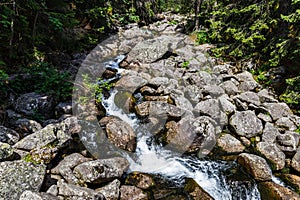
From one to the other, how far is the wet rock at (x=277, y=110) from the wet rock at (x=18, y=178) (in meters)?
6.42

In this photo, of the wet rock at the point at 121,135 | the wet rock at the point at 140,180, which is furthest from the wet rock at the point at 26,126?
the wet rock at the point at 140,180

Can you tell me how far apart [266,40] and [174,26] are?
381 inches

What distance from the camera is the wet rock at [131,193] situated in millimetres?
4176

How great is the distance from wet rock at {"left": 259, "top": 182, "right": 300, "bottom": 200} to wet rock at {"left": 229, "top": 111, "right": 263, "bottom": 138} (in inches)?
67.2

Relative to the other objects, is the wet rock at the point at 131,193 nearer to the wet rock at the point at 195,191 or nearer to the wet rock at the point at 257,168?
the wet rock at the point at 195,191

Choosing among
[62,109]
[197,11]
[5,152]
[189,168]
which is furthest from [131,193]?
[197,11]

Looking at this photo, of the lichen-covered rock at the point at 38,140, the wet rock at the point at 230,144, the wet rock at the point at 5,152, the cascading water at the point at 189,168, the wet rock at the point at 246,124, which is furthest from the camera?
the wet rock at the point at 246,124

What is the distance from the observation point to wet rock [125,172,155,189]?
4484 mm

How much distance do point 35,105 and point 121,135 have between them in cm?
250

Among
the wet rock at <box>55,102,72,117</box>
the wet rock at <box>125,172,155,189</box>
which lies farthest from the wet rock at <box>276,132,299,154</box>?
the wet rock at <box>55,102,72,117</box>

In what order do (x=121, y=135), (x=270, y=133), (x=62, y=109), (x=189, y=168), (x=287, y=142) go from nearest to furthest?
(x=189, y=168), (x=287, y=142), (x=121, y=135), (x=270, y=133), (x=62, y=109)

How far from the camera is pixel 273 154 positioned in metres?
5.19

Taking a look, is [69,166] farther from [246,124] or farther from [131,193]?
[246,124]

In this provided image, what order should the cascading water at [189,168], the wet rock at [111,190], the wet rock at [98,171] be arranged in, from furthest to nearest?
the cascading water at [189,168], the wet rock at [98,171], the wet rock at [111,190]
